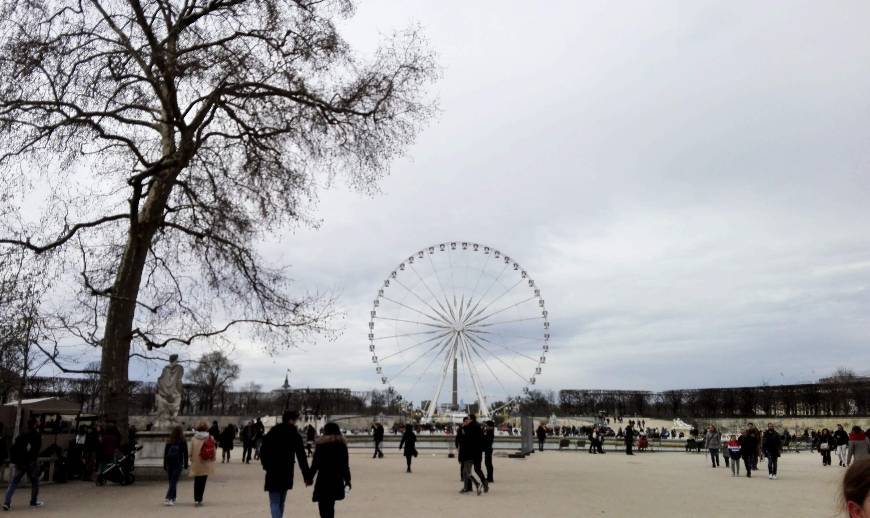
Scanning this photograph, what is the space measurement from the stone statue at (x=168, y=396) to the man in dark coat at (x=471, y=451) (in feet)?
27.2

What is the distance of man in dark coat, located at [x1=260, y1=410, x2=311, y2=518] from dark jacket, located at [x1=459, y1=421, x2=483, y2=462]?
5745mm

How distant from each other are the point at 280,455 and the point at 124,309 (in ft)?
33.4

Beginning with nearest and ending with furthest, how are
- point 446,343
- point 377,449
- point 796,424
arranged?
point 377,449, point 446,343, point 796,424

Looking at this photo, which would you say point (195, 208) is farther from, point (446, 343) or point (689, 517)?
point (446, 343)

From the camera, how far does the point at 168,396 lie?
59.1 ft

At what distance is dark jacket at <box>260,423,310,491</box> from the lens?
8078 millimetres

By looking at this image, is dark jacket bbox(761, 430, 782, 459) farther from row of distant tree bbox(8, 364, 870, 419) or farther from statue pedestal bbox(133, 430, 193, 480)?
row of distant tree bbox(8, 364, 870, 419)

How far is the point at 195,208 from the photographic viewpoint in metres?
17.7

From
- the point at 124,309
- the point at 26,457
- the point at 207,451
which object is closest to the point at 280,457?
the point at 207,451

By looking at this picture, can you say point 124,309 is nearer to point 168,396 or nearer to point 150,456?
point 168,396

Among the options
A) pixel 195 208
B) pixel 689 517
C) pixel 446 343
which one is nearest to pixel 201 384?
pixel 446 343

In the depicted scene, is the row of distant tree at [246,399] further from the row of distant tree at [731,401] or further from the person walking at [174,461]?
the person walking at [174,461]

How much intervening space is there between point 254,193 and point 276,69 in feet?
10.4

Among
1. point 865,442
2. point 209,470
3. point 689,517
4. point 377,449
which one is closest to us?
point 689,517
